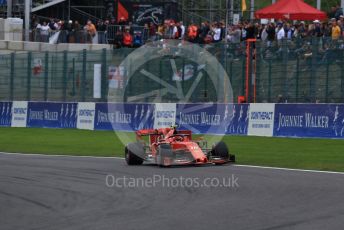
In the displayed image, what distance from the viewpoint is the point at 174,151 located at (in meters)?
16.5

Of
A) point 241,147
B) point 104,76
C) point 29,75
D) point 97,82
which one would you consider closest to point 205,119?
point 241,147

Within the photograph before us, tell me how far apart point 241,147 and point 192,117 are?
629 cm

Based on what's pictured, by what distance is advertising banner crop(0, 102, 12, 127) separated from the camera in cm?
3638

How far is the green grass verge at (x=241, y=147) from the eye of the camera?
1783cm

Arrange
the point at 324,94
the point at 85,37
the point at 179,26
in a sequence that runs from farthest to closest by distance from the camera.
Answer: the point at 85,37
the point at 179,26
the point at 324,94

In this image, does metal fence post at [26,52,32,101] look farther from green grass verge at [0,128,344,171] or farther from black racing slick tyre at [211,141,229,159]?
black racing slick tyre at [211,141,229,159]

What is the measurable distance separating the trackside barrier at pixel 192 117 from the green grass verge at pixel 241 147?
0.60 meters

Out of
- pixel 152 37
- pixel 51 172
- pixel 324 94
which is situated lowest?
pixel 51 172

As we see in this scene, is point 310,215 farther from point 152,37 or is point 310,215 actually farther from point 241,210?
point 152,37

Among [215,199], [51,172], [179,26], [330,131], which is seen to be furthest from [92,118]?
[215,199]

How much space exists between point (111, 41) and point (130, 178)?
2799 centimetres

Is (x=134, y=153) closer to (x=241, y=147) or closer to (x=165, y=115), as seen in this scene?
(x=241, y=147)

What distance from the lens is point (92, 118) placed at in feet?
106

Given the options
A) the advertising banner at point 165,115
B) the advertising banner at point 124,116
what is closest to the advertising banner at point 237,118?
the advertising banner at point 165,115
